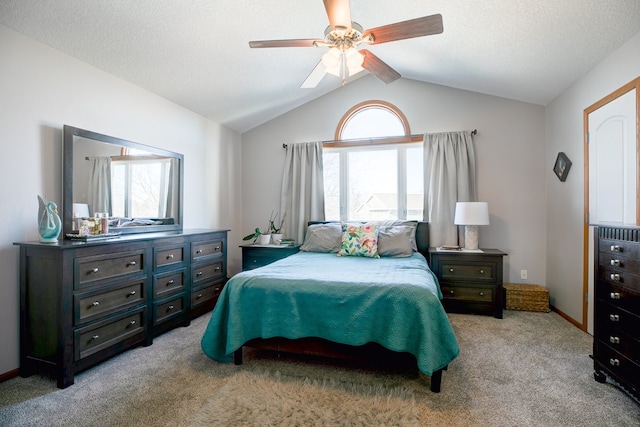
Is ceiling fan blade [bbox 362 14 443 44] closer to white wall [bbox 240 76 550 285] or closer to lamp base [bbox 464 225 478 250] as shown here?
white wall [bbox 240 76 550 285]

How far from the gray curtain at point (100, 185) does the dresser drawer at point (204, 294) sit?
117 cm

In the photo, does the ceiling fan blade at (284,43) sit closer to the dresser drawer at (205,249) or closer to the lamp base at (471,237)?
the dresser drawer at (205,249)

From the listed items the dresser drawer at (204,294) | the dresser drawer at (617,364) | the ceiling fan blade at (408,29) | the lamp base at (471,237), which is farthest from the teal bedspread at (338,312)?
the ceiling fan blade at (408,29)

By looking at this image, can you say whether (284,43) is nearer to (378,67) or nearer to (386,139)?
(378,67)

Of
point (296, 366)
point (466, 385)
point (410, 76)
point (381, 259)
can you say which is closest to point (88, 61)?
point (296, 366)

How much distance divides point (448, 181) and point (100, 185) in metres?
3.87

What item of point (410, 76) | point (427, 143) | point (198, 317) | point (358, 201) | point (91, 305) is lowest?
point (198, 317)

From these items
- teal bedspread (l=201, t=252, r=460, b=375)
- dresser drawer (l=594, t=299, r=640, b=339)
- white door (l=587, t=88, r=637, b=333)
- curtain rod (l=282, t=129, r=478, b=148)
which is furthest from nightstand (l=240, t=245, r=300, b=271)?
white door (l=587, t=88, r=637, b=333)

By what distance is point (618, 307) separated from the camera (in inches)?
74.9

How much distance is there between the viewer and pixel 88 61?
8.64ft

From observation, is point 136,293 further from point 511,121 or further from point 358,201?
point 511,121

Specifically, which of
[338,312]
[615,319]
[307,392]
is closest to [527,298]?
[615,319]

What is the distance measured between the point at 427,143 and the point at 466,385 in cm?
297

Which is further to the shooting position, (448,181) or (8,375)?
(448,181)
